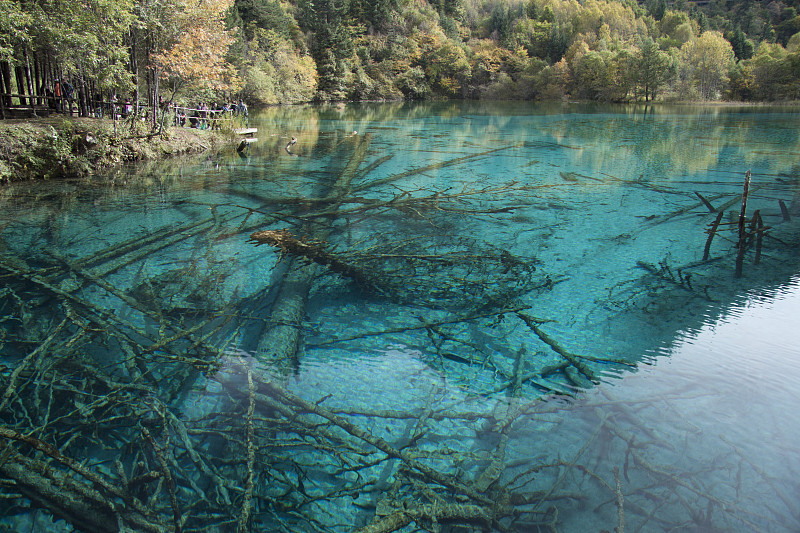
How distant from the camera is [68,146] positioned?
44.2 feet

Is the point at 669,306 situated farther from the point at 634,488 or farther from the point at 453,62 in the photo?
the point at 453,62

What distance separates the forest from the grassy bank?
1.64 m

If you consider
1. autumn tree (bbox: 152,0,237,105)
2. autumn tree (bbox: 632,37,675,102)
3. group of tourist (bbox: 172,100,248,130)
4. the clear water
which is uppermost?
autumn tree (bbox: 632,37,675,102)

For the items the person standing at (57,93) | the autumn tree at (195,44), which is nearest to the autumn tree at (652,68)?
the autumn tree at (195,44)

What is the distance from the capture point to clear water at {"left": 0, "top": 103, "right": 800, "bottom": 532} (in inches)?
133

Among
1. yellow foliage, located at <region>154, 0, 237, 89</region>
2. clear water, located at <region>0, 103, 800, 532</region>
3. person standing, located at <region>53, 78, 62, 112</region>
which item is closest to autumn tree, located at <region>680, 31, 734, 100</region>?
yellow foliage, located at <region>154, 0, 237, 89</region>

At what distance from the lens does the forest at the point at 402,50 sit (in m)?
14.9

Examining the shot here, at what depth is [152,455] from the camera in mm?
3680

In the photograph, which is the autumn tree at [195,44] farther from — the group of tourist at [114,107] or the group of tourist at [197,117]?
the group of tourist at [197,117]

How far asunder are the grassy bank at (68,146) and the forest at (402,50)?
1.64 metres

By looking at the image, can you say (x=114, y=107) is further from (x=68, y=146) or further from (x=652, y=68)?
(x=652, y=68)

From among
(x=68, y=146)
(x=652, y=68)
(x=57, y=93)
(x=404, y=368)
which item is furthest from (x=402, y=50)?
(x=404, y=368)

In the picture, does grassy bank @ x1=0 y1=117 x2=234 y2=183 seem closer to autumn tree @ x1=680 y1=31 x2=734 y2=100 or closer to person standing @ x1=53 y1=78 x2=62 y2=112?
person standing @ x1=53 y1=78 x2=62 y2=112

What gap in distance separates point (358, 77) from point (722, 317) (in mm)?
64169
